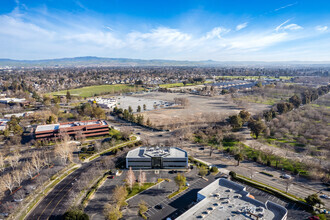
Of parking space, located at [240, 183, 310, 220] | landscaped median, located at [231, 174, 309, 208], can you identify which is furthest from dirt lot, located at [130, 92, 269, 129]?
parking space, located at [240, 183, 310, 220]

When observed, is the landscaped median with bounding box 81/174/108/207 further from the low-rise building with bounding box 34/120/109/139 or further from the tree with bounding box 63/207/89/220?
the low-rise building with bounding box 34/120/109/139

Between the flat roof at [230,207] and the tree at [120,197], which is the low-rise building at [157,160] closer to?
the tree at [120,197]

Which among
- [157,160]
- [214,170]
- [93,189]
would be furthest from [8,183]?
[214,170]

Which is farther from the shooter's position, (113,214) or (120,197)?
(120,197)

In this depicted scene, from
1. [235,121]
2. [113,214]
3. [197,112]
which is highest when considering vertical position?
[235,121]

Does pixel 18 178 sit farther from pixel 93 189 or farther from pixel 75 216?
pixel 75 216

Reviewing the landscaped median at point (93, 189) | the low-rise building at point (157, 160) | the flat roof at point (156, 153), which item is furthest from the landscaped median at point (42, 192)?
the flat roof at point (156, 153)

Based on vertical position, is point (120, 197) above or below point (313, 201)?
above
